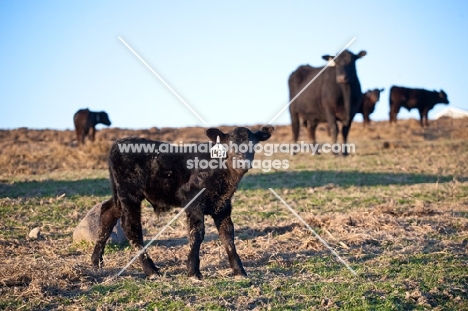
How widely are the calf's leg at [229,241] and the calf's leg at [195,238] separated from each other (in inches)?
11.9

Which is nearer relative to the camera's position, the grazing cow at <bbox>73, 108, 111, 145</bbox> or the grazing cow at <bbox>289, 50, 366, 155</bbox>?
the grazing cow at <bbox>289, 50, 366, 155</bbox>

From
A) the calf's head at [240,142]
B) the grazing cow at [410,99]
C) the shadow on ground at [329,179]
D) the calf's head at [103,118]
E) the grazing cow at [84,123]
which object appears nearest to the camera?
the calf's head at [240,142]

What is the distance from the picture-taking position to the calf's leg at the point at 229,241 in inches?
305

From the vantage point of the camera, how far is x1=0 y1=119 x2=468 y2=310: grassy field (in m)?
6.69

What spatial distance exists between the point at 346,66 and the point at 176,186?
1469cm

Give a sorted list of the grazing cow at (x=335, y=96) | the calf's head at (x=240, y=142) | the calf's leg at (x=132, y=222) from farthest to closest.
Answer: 1. the grazing cow at (x=335, y=96)
2. the calf's leg at (x=132, y=222)
3. the calf's head at (x=240, y=142)

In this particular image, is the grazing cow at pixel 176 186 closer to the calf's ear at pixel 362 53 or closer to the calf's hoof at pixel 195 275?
the calf's hoof at pixel 195 275

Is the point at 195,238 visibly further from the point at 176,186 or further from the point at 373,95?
the point at 373,95

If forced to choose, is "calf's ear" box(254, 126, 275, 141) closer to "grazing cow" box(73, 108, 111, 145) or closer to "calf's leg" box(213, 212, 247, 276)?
"calf's leg" box(213, 212, 247, 276)

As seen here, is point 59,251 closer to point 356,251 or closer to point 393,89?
point 356,251

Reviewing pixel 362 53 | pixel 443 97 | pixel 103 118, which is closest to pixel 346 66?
pixel 362 53

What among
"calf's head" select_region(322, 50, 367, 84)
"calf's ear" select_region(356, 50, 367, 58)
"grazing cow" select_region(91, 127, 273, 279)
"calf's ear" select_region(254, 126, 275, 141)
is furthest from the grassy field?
"calf's ear" select_region(356, 50, 367, 58)

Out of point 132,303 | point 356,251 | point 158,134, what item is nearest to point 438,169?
point 356,251

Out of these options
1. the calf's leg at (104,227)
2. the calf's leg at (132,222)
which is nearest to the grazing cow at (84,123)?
the calf's leg at (104,227)
